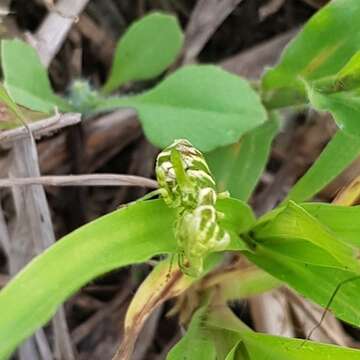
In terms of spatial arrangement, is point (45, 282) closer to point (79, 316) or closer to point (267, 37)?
point (79, 316)

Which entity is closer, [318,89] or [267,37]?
[318,89]

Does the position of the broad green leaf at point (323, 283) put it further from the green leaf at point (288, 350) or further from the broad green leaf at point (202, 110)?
the broad green leaf at point (202, 110)

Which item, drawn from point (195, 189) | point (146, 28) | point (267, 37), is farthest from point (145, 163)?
point (195, 189)

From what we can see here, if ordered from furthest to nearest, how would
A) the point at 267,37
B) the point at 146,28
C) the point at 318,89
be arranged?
the point at 267,37 < the point at 146,28 < the point at 318,89

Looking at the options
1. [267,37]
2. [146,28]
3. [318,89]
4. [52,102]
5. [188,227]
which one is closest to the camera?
[188,227]

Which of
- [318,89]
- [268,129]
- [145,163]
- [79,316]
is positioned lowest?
[79,316]

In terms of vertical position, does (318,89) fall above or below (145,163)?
above
